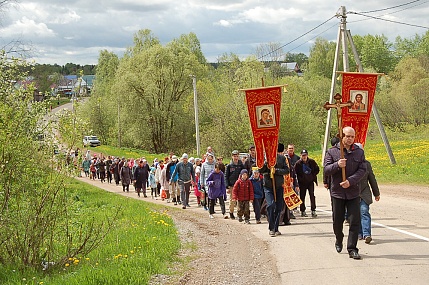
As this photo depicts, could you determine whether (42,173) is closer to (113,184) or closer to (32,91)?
(32,91)

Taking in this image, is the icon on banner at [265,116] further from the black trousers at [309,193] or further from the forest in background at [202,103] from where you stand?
the forest in background at [202,103]

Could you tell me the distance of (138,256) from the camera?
10219 mm

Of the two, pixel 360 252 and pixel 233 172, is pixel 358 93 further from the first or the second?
pixel 360 252

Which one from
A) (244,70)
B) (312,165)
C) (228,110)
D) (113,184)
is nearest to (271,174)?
(312,165)

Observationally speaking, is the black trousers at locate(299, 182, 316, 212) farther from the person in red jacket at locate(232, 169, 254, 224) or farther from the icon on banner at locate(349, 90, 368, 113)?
the icon on banner at locate(349, 90, 368, 113)

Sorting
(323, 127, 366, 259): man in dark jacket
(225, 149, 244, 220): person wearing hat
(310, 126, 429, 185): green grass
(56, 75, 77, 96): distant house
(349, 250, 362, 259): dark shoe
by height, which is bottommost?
(310, 126, 429, 185): green grass

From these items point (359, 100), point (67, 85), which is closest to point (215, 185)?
point (359, 100)

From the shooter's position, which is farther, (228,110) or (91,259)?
(228,110)

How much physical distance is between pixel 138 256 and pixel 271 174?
3750mm

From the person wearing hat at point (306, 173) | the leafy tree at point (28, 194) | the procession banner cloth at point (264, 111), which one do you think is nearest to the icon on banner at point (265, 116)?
the procession banner cloth at point (264, 111)

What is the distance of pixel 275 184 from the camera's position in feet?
42.1

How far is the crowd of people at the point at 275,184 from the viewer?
31.2 feet

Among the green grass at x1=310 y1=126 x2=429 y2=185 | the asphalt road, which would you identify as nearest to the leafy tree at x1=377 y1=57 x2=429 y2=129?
the green grass at x1=310 y1=126 x2=429 y2=185

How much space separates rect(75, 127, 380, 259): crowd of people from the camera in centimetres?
951
